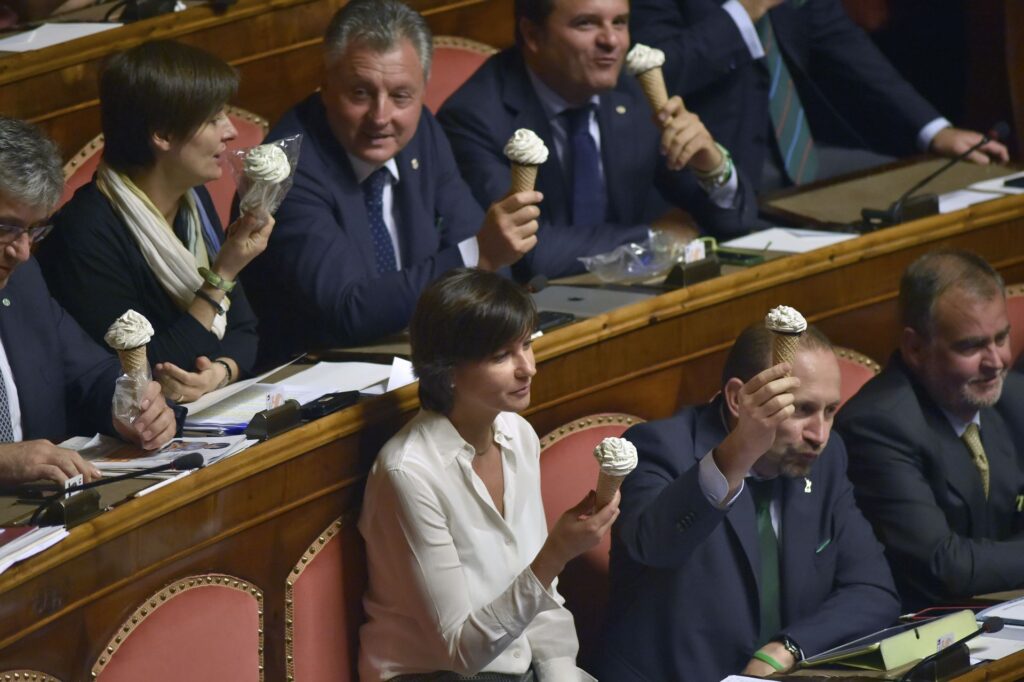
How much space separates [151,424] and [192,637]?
217 mm

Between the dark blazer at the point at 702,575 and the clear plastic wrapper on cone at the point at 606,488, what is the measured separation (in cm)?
16

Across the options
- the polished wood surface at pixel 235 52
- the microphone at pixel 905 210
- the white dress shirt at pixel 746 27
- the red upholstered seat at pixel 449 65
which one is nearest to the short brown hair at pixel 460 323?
the polished wood surface at pixel 235 52

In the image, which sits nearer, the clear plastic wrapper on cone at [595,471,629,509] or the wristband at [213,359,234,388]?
the clear plastic wrapper on cone at [595,471,629,509]

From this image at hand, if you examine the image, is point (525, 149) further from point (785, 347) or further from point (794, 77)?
point (794, 77)

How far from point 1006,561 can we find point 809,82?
1.19m

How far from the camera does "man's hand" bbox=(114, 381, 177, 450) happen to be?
1.70 meters

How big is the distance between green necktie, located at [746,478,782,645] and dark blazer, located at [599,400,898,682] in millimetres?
12

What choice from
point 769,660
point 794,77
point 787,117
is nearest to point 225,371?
point 769,660

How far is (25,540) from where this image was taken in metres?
1.50

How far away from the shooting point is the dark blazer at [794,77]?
2.78 m

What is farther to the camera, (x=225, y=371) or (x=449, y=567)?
(x=225, y=371)

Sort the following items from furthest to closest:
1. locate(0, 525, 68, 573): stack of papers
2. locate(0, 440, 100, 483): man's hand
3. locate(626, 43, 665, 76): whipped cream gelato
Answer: locate(626, 43, 665, 76): whipped cream gelato < locate(0, 440, 100, 483): man's hand < locate(0, 525, 68, 573): stack of papers

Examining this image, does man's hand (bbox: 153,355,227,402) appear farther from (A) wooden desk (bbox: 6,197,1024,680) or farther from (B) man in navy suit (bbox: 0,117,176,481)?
(A) wooden desk (bbox: 6,197,1024,680)

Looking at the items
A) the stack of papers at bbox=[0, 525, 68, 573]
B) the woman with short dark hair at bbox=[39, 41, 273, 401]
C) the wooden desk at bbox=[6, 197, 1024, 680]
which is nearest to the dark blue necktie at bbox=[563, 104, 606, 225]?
the wooden desk at bbox=[6, 197, 1024, 680]
